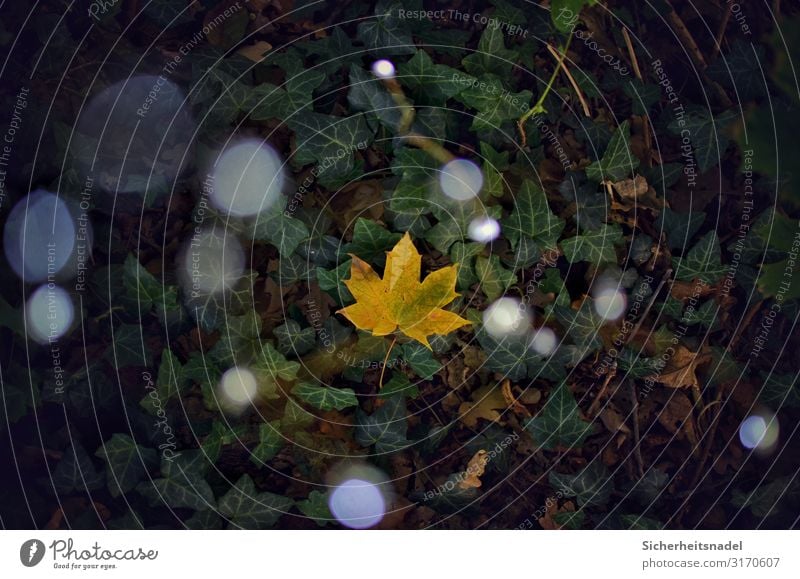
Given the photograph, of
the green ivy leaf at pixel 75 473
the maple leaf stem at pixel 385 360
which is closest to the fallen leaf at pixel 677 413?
the maple leaf stem at pixel 385 360

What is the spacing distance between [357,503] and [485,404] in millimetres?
446

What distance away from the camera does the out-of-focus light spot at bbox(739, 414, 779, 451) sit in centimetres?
199

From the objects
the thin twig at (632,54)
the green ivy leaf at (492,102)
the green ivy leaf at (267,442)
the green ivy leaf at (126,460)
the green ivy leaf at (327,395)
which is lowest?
the green ivy leaf at (126,460)

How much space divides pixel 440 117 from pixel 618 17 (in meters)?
0.59

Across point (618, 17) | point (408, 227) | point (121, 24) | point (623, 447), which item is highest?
point (618, 17)

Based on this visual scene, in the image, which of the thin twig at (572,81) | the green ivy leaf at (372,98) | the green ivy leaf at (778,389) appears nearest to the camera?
the green ivy leaf at (372,98)

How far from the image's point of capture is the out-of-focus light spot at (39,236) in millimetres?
1833

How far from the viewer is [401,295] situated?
1.77m

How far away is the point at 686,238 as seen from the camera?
1.89 meters

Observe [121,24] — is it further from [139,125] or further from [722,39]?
[722,39]

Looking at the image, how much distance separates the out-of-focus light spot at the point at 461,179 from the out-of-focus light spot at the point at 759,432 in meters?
1.05

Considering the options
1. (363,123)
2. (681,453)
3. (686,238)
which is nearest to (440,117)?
(363,123)

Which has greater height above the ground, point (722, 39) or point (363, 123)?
point (722, 39)

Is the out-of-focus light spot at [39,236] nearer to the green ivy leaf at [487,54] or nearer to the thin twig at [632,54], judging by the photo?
the green ivy leaf at [487,54]
